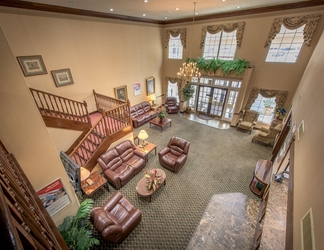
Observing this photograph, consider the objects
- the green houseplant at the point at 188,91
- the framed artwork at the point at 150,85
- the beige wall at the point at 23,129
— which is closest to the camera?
the beige wall at the point at 23,129

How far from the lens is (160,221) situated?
4227mm

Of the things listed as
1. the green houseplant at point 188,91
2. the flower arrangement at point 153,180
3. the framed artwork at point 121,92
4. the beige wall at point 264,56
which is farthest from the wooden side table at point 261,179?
the framed artwork at point 121,92

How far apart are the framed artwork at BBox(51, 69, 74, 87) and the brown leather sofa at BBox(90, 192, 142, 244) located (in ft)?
15.7

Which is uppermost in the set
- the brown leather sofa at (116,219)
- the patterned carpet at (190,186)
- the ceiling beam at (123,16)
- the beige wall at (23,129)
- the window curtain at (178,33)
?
the ceiling beam at (123,16)

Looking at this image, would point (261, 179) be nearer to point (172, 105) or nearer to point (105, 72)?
point (172, 105)

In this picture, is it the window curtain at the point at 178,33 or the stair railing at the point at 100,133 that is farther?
the window curtain at the point at 178,33

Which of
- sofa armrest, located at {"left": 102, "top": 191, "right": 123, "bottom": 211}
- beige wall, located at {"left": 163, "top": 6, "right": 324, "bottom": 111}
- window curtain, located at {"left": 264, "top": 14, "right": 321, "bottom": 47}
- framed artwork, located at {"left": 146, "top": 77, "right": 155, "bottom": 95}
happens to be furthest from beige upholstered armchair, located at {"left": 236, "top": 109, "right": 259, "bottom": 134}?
sofa armrest, located at {"left": 102, "top": 191, "right": 123, "bottom": 211}

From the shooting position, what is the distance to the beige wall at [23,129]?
6.80ft

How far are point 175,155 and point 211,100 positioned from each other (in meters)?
5.13

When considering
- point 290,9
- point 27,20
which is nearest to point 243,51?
point 290,9

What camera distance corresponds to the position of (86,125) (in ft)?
18.8

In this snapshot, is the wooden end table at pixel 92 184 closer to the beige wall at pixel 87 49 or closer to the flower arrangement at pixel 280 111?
the beige wall at pixel 87 49

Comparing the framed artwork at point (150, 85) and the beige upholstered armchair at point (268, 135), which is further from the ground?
the framed artwork at point (150, 85)

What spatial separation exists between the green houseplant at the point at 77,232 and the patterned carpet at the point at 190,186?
0.92 metres
